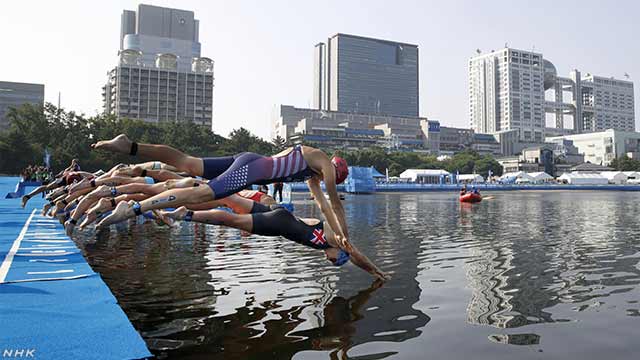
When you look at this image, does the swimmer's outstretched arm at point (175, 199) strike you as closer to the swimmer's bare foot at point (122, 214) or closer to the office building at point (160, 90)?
the swimmer's bare foot at point (122, 214)

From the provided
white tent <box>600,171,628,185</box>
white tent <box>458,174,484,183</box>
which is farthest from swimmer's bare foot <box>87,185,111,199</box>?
white tent <box>600,171,628,185</box>

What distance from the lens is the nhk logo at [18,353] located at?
3.78 meters

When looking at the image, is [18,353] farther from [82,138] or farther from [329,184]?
[82,138]

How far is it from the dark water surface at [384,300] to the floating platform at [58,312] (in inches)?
20.4

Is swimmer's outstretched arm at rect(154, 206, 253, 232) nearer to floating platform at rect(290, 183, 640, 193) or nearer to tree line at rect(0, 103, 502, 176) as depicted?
tree line at rect(0, 103, 502, 176)

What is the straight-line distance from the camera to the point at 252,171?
6863 mm

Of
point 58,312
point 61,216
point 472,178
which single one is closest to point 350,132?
point 472,178

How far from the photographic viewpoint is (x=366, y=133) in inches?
7057

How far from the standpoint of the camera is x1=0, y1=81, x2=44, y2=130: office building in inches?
6834

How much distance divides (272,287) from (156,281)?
2040 mm

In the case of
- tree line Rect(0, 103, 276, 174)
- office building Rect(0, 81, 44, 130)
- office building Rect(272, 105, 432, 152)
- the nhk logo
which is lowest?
the nhk logo

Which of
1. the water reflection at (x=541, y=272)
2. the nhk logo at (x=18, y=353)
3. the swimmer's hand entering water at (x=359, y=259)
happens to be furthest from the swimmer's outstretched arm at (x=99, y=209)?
the water reflection at (x=541, y=272)

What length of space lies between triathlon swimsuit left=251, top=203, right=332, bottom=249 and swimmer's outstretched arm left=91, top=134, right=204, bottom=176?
118 cm

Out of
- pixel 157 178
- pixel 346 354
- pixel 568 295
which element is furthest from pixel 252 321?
pixel 157 178
